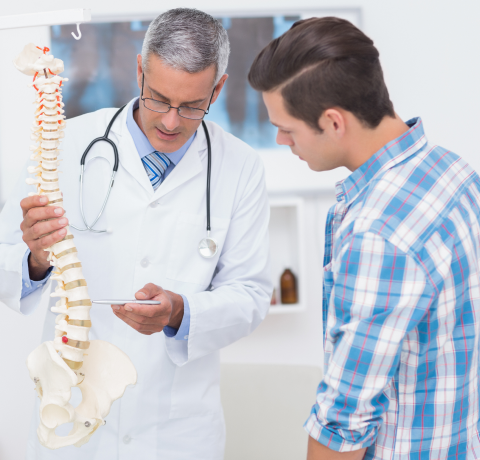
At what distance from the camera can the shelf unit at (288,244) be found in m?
2.20

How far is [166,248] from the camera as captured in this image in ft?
4.27

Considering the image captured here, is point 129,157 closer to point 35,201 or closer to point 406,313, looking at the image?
point 35,201

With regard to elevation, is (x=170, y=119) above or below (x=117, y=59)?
below

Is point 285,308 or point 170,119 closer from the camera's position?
point 170,119

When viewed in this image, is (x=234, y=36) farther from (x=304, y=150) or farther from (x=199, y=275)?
(x=304, y=150)

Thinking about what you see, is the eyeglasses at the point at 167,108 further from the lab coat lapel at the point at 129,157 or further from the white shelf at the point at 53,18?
the white shelf at the point at 53,18

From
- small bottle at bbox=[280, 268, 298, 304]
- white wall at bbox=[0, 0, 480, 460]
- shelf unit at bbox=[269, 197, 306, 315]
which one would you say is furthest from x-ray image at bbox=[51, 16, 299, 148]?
small bottle at bbox=[280, 268, 298, 304]

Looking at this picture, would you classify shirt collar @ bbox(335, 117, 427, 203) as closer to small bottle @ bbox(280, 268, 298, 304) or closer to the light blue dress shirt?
the light blue dress shirt

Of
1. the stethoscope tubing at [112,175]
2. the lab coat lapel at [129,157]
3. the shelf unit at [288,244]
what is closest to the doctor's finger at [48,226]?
the stethoscope tubing at [112,175]

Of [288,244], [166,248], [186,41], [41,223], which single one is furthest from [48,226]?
[288,244]

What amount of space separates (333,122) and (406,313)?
1.12 feet

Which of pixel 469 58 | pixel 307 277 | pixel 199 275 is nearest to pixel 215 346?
pixel 199 275

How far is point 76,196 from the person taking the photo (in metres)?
1.31

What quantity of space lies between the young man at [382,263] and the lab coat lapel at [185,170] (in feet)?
1.46
